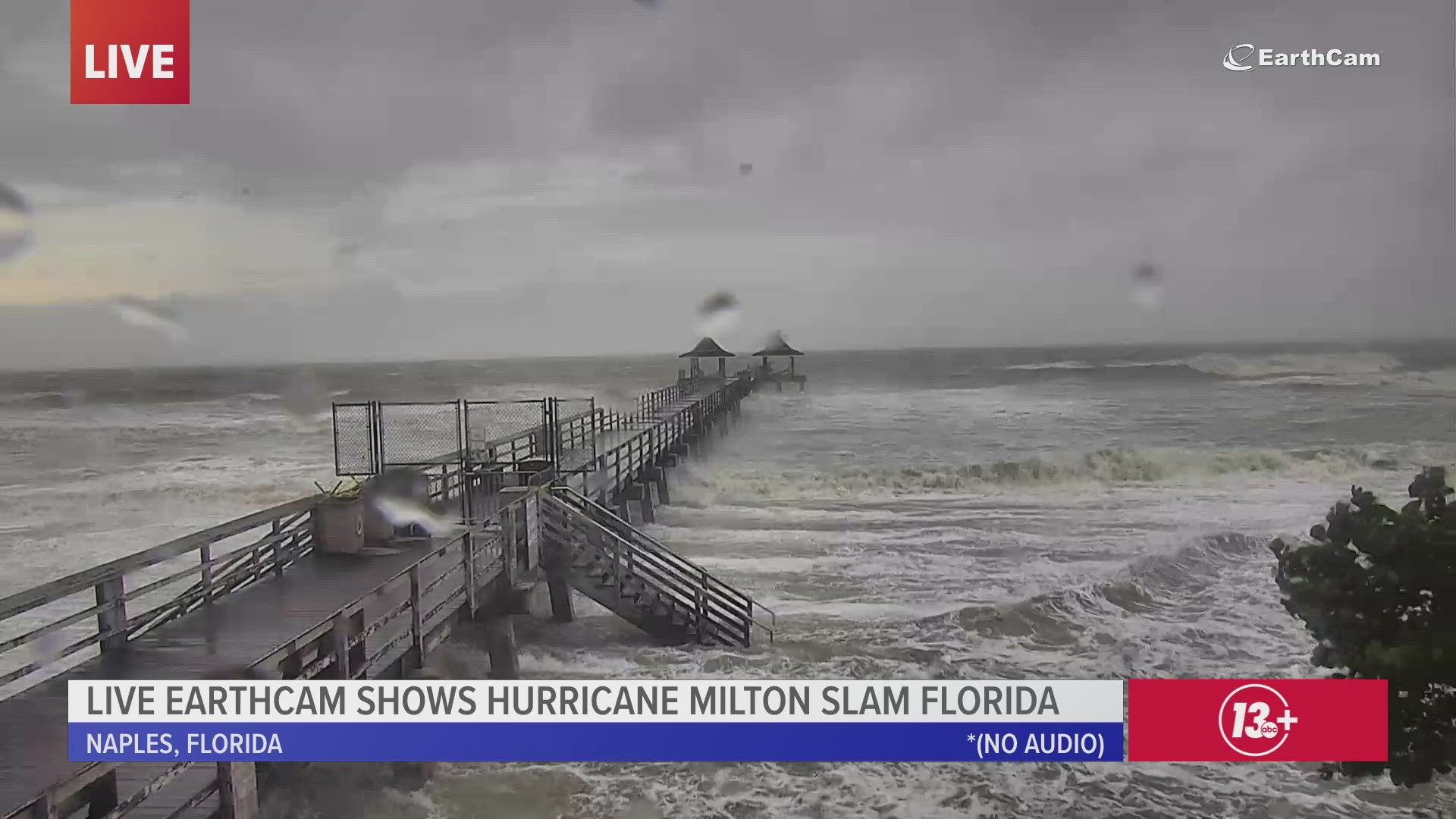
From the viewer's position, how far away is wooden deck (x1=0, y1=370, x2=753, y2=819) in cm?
211

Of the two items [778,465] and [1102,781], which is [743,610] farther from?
[778,465]

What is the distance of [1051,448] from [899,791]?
7873mm

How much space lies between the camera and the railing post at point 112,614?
8.49ft

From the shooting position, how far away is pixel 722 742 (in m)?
2.83

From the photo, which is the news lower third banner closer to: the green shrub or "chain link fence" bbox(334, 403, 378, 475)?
the green shrub

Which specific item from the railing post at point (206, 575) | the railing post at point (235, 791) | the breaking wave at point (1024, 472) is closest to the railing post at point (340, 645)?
the railing post at point (235, 791)

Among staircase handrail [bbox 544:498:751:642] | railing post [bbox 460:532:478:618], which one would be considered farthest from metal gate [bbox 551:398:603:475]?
railing post [bbox 460:532:478:618]

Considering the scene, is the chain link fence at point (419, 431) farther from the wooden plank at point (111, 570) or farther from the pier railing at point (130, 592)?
the wooden plank at point (111, 570)

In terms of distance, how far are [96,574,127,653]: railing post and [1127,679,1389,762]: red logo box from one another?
3.08 metres

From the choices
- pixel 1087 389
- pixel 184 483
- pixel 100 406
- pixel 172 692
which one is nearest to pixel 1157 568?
pixel 172 692

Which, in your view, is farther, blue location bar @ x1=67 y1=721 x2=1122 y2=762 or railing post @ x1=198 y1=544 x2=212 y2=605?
railing post @ x1=198 y1=544 x2=212 y2=605

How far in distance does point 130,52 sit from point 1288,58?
4165mm

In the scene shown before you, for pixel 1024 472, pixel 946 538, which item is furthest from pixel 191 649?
pixel 1024 472

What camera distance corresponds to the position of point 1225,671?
156 inches
